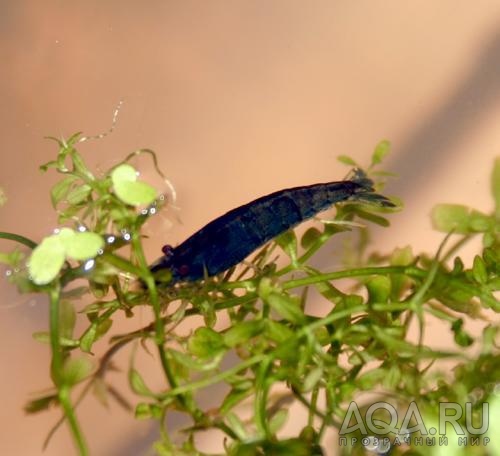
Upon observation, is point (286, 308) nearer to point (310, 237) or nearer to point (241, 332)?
point (241, 332)

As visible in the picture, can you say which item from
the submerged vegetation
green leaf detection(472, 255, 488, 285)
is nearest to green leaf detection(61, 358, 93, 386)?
the submerged vegetation

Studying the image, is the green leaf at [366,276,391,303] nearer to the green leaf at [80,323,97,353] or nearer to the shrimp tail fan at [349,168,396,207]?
the shrimp tail fan at [349,168,396,207]

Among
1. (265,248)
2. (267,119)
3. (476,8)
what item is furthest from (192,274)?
(476,8)

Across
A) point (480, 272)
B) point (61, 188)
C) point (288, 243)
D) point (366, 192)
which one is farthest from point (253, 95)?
point (480, 272)

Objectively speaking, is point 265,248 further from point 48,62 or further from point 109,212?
point 48,62

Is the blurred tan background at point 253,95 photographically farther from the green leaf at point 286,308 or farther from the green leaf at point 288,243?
the green leaf at point 286,308

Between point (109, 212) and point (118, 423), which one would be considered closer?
point (109, 212)
